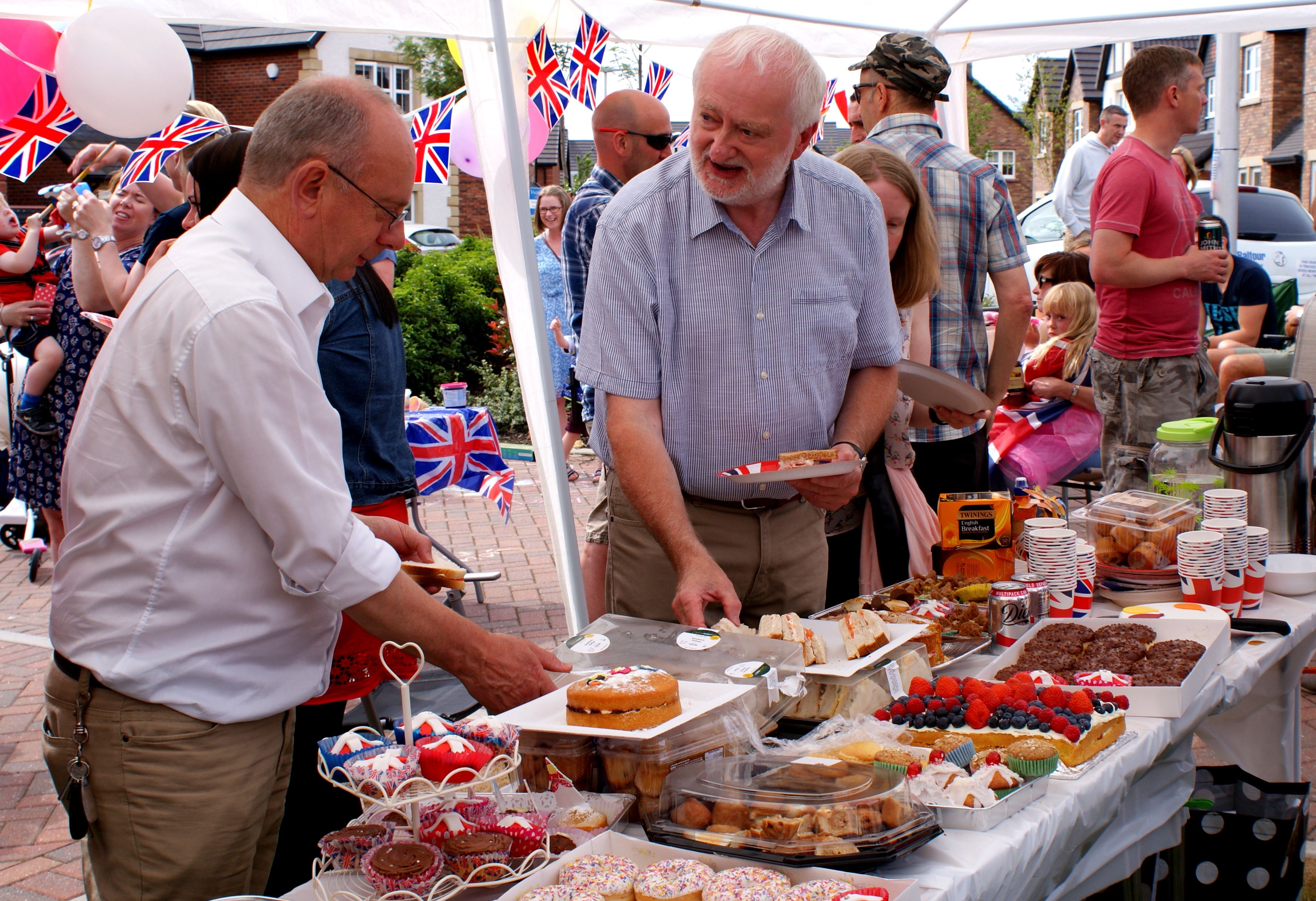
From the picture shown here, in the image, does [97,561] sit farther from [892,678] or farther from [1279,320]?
[1279,320]

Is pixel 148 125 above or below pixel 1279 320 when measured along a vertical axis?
above

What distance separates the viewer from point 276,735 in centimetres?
172

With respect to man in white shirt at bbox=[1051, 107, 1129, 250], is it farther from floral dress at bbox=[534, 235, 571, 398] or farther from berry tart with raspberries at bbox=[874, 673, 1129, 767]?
berry tart with raspberries at bbox=[874, 673, 1129, 767]

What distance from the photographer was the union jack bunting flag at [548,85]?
542 centimetres

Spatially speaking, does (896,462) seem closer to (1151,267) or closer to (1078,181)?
(1151,267)

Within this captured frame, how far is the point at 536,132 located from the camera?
5.72 m

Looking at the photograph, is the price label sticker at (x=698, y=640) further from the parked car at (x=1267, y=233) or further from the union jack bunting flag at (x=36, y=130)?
the parked car at (x=1267, y=233)

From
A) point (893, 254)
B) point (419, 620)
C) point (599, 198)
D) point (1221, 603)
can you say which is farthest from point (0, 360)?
point (1221, 603)

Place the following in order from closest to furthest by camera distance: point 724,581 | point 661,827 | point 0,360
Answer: point 661,827 → point 724,581 → point 0,360

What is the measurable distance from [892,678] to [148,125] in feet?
12.5

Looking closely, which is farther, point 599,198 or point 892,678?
point 599,198

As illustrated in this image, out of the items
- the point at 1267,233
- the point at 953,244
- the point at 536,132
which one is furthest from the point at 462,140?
the point at 1267,233

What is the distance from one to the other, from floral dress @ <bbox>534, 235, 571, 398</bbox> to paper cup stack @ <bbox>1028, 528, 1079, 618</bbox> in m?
5.11

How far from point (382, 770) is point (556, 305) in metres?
6.94
